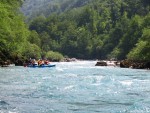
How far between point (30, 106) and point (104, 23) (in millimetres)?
167428

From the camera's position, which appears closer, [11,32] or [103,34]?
[11,32]

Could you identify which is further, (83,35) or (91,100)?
(83,35)

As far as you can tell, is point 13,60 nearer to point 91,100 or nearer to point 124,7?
point 91,100

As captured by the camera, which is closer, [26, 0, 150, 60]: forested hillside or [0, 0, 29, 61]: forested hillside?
[0, 0, 29, 61]: forested hillside

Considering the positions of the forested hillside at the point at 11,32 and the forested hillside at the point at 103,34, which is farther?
the forested hillside at the point at 103,34

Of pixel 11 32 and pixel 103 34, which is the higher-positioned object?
pixel 103 34

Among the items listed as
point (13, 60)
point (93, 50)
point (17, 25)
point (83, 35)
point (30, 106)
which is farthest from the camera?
point (83, 35)

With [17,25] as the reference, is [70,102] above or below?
below

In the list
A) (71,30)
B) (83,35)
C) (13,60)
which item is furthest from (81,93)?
(71,30)

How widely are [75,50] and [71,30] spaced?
18.7m

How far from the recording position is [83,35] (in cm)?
17625

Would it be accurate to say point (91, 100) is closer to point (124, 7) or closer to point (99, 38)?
point (99, 38)

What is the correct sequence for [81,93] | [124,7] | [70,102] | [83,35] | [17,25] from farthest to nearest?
[124,7] < [83,35] < [17,25] < [81,93] < [70,102]

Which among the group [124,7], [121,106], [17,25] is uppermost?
[124,7]
